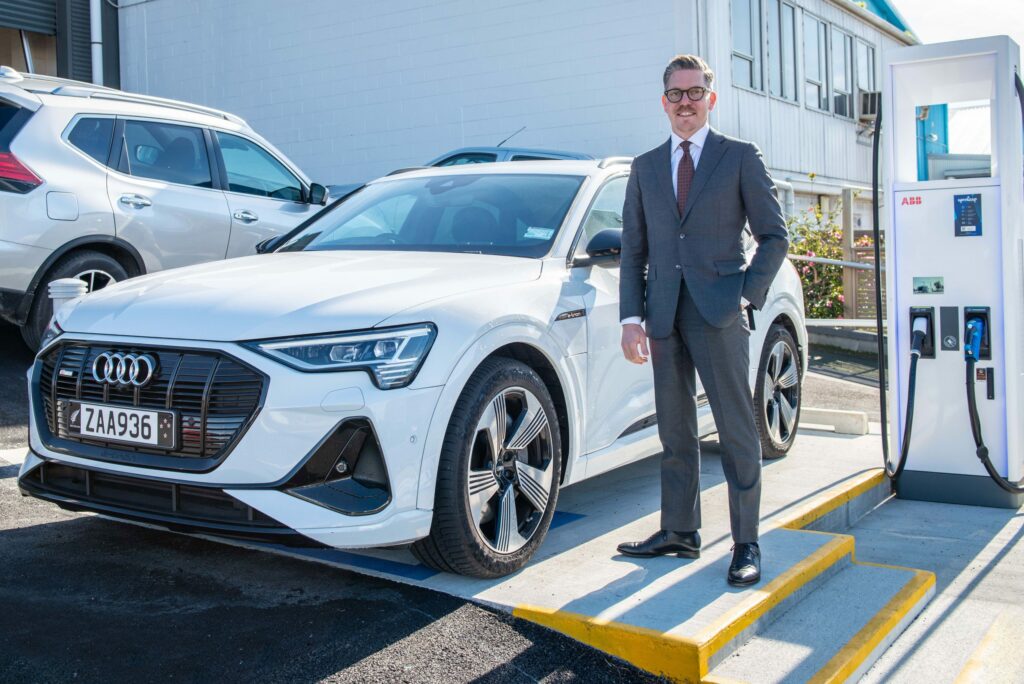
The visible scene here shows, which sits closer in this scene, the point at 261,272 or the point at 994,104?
the point at 261,272

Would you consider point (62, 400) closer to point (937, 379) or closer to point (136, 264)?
point (136, 264)

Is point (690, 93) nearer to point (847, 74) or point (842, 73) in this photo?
point (842, 73)

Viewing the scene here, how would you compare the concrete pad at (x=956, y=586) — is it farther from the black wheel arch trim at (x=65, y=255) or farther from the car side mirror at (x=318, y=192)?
the black wheel arch trim at (x=65, y=255)

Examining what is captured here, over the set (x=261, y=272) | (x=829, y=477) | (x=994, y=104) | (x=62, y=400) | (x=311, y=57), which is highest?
(x=311, y=57)

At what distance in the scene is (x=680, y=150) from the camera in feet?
12.9

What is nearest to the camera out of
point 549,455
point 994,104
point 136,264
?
point 549,455

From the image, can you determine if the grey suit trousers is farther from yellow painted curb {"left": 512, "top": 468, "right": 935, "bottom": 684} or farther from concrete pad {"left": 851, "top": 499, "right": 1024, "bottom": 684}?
concrete pad {"left": 851, "top": 499, "right": 1024, "bottom": 684}

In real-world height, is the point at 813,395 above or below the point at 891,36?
below

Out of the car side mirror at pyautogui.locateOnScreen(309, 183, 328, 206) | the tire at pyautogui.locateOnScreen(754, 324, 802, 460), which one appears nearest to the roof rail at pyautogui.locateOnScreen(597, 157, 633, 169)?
the tire at pyautogui.locateOnScreen(754, 324, 802, 460)

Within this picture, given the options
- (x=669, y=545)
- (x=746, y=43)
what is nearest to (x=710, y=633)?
(x=669, y=545)

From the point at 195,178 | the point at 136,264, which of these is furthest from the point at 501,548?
the point at 195,178

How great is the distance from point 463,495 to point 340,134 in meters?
14.2

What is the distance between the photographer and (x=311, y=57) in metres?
17.3

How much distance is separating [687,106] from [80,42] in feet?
56.1
